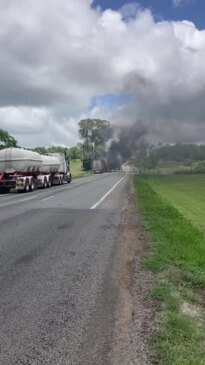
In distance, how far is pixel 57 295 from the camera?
248 inches

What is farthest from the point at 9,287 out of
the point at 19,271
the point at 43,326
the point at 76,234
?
the point at 76,234

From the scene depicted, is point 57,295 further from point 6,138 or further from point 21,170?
point 6,138

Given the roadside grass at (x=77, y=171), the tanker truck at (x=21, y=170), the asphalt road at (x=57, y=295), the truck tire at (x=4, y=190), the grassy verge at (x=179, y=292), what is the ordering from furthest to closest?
the roadside grass at (x=77, y=171), the truck tire at (x=4, y=190), the tanker truck at (x=21, y=170), the asphalt road at (x=57, y=295), the grassy verge at (x=179, y=292)

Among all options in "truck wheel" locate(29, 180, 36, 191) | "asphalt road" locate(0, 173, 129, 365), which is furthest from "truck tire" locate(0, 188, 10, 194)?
"asphalt road" locate(0, 173, 129, 365)

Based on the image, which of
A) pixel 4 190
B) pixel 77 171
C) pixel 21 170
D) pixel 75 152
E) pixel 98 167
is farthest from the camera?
pixel 75 152

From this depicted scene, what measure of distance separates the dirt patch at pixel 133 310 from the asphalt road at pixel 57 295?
0.11 meters

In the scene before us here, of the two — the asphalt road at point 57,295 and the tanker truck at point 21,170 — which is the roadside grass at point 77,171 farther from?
the asphalt road at point 57,295

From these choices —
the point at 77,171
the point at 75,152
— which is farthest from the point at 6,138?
the point at 75,152

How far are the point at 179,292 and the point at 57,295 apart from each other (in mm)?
1644

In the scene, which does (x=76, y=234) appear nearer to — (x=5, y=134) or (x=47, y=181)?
(x=47, y=181)

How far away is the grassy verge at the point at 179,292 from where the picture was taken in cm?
436

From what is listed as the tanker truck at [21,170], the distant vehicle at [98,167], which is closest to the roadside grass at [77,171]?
the distant vehicle at [98,167]

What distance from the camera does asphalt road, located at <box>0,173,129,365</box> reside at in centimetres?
446

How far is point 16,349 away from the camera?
4453 millimetres
